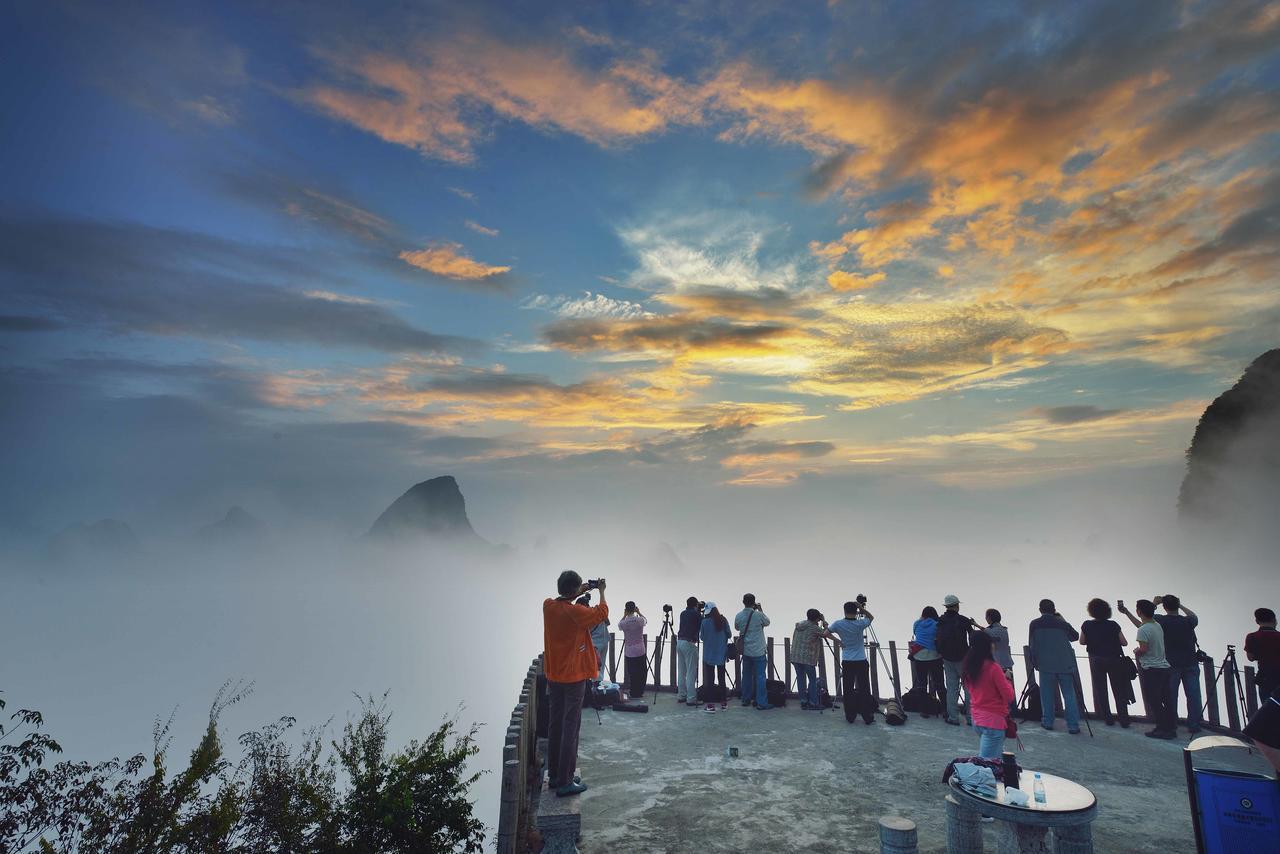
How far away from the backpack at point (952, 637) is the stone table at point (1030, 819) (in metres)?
3.50

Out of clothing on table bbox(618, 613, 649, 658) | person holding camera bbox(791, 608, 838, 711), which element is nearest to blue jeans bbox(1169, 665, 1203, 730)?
person holding camera bbox(791, 608, 838, 711)

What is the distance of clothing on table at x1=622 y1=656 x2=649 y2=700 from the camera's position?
1359 cm

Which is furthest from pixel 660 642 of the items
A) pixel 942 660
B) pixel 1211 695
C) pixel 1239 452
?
pixel 1239 452

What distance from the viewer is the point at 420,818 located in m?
9.20

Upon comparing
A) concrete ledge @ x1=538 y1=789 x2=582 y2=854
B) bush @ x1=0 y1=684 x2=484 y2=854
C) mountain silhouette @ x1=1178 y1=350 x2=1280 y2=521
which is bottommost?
bush @ x1=0 y1=684 x2=484 y2=854

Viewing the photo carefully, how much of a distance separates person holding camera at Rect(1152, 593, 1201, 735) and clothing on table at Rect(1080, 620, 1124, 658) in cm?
68

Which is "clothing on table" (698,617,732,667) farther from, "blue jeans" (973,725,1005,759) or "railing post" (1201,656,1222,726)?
"railing post" (1201,656,1222,726)

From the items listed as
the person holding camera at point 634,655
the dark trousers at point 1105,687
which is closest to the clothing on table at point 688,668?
the person holding camera at point 634,655

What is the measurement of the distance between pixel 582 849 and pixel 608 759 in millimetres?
2998

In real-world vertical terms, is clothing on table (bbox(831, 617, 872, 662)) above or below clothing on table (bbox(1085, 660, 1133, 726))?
above

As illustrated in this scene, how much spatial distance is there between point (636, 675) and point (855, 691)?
4.41 meters

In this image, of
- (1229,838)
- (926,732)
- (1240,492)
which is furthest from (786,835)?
(1240,492)

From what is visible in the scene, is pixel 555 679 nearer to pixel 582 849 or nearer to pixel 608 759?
pixel 582 849

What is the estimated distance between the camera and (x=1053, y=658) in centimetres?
1095
